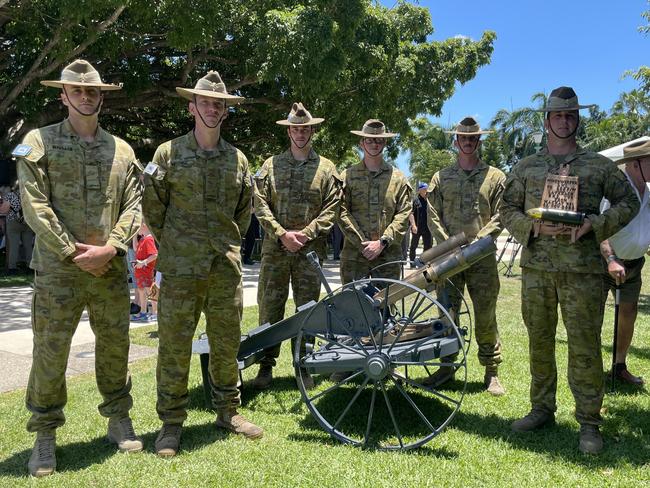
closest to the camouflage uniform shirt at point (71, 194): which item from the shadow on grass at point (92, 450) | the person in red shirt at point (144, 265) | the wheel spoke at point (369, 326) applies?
the shadow on grass at point (92, 450)

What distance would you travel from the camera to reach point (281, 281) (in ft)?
16.5

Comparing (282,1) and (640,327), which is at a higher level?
(282,1)

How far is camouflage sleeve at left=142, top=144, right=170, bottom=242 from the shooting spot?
150 inches

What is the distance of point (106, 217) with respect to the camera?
143 inches

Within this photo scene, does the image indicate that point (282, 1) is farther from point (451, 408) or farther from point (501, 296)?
point (451, 408)

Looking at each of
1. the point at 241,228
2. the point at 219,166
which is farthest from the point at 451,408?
the point at 219,166

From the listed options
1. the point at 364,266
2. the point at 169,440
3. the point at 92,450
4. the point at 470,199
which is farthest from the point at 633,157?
the point at 92,450

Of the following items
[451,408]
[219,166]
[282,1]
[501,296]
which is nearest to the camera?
[219,166]

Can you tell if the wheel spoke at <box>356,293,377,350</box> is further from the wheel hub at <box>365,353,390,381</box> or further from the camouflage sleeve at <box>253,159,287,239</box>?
the camouflage sleeve at <box>253,159,287,239</box>

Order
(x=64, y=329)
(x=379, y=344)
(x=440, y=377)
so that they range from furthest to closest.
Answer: (x=440, y=377), (x=379, y=344), (x=64, y=329)

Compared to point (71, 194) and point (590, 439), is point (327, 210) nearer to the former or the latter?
point (71, 194)

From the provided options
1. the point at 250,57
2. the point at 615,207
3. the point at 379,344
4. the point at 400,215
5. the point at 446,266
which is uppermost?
the point at 250,57

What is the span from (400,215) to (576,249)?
1.77 meters

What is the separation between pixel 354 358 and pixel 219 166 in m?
1.56
